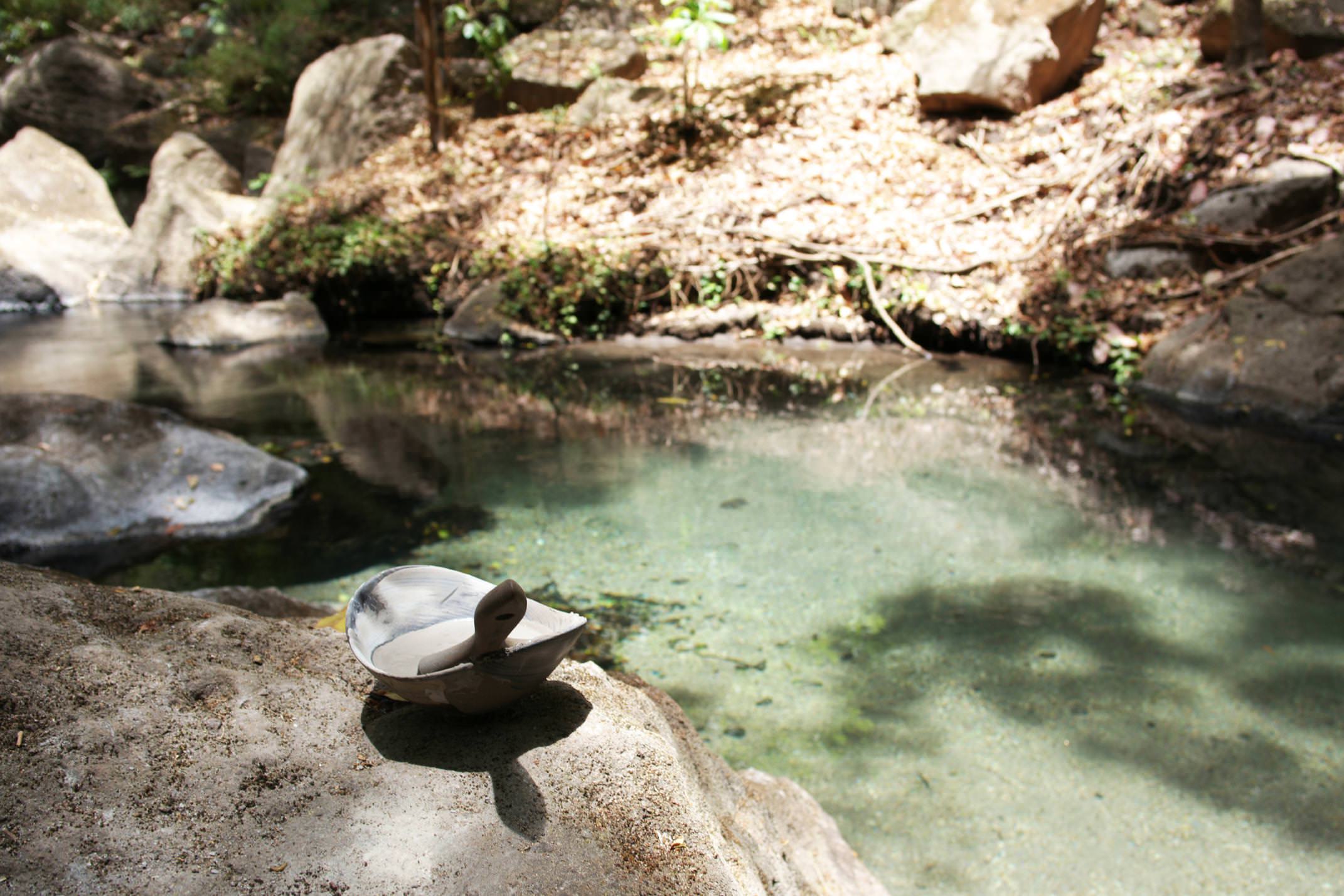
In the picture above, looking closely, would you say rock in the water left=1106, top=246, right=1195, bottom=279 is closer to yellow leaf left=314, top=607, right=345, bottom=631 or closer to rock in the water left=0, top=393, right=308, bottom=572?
rock in the water left=0, top=393, right=308, bottom=572

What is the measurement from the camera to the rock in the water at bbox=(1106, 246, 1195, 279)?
6969 millimetres

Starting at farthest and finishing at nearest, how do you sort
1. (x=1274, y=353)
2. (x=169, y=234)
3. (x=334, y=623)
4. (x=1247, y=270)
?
(x=169, y=234) → (x=1247, y=270) → (x=1274, y=353) → (x=334, y=623)

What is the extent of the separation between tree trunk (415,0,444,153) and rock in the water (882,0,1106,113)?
21.1 feet

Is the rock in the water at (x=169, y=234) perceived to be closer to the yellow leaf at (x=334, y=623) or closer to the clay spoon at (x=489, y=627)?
the yellow leaf at (x=334, y=623)

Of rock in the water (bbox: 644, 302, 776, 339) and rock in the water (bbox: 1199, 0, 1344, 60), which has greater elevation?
rock in the water (bbox: 1199, 0, 1344, 60)

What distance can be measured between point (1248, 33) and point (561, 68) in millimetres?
8681

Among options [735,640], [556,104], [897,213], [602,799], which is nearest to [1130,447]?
[735,640]

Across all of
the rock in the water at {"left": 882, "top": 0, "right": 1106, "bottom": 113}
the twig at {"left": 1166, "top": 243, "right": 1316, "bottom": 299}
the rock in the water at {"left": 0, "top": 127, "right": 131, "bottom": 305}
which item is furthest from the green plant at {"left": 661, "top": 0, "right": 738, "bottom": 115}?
the rock in the water at {"left": 0, "top": 127, "right": 131, "bottom": 305}

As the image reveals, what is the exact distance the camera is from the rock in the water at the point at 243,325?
9.39 metres

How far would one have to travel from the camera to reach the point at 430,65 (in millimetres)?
11516

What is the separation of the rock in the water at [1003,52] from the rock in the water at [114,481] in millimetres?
8382

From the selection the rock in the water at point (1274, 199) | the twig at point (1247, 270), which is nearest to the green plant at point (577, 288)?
the twig at point (1247, 270)

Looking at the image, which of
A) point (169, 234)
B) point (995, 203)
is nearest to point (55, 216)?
point (169, 234)

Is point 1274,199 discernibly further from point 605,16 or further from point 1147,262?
point 605,16
